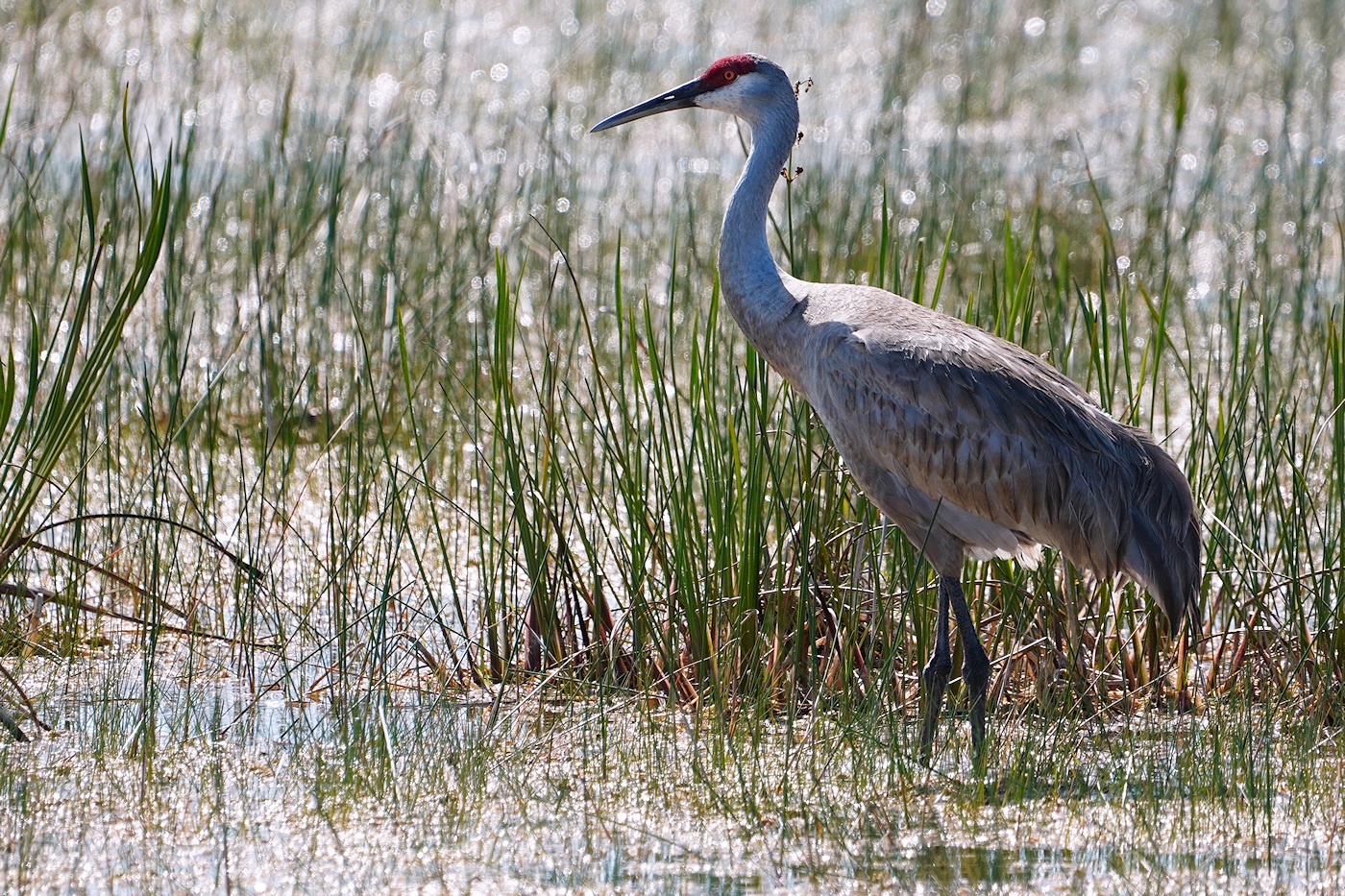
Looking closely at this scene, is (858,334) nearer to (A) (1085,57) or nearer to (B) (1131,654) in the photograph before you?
(B) (1131,654)

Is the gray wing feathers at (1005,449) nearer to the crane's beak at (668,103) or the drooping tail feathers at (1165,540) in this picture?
the drooping tail feathers at (1165,540)

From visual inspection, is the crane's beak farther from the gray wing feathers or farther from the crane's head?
the gray wing feathers

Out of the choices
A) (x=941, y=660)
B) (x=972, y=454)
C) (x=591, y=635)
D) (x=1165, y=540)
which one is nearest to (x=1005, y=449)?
(x=972, y=454)

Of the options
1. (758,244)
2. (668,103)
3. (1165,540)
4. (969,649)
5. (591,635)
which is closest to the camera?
(1165,540)

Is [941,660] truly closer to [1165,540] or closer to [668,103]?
[1165,540]

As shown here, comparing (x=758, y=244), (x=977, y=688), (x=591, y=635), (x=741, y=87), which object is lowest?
(x=977, y=688)

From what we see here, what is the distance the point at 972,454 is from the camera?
395 cm

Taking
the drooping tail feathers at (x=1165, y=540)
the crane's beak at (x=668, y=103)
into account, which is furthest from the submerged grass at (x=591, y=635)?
the crane's beak at (x=668, y=103)

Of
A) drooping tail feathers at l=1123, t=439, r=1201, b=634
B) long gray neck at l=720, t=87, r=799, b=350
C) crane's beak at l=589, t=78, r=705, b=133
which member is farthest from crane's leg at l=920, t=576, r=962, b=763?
crane's beak at l=589, t=78, r=705, b=133

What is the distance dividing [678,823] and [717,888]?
0.30 meters

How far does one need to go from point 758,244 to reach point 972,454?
80 centimetres

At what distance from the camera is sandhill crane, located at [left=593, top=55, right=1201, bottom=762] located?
3.90 metres

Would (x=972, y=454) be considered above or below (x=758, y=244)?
below

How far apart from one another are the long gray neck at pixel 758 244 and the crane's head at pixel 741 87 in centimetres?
3
